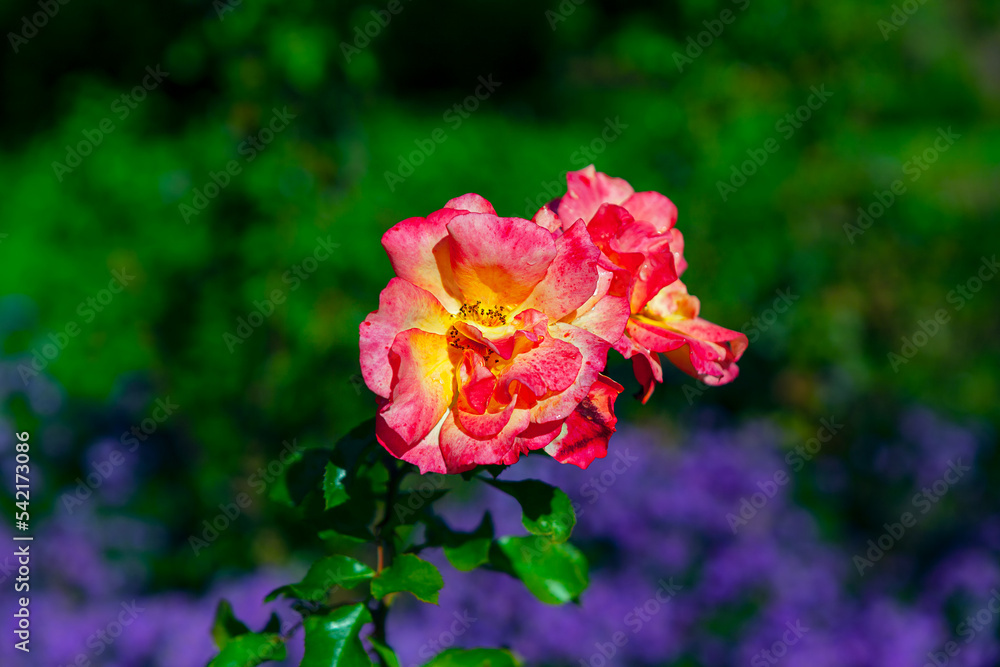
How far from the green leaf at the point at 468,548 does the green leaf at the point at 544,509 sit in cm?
9

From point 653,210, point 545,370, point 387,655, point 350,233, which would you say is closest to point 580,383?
point 545,370

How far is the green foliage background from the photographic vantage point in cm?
293

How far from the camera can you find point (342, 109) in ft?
10.0

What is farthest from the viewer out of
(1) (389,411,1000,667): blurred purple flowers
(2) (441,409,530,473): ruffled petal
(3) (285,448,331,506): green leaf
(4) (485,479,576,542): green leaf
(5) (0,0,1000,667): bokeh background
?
(5) (0,0,1000,667): bokeh background

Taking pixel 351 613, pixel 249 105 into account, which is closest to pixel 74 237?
pixel 249 105

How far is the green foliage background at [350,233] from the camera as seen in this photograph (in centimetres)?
293

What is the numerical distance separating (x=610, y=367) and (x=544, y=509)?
7.07ft

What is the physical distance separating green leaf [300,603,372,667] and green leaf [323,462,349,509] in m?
0.11

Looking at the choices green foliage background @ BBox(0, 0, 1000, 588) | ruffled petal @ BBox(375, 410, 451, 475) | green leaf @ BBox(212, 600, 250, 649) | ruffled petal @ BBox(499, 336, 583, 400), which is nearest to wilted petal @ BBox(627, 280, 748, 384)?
ruffled petal @ BBox(499, 336, 583, 400)

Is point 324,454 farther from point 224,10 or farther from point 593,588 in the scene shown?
point 224,10

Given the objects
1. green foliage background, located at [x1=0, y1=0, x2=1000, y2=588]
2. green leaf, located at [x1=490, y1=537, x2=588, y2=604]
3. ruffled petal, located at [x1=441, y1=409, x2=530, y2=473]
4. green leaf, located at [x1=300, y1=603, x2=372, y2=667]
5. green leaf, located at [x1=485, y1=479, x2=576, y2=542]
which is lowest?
green foliage background, located at [x1=0, y1=0, x2=1000, y2=588]

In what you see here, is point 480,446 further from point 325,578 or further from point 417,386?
point 325,578

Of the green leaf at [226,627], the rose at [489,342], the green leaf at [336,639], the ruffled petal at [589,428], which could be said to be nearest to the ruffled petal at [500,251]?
the rose at [489,342]

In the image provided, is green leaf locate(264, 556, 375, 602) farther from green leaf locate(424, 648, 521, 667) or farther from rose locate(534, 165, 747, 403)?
rose locate(534, 165, 747, 403)
